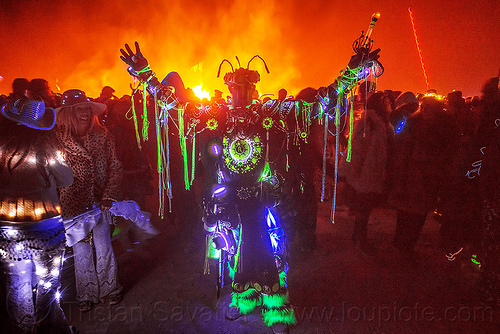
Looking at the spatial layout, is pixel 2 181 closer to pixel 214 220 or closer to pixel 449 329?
pixel 214 220

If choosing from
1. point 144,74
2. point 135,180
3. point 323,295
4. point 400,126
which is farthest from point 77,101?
point 400,126

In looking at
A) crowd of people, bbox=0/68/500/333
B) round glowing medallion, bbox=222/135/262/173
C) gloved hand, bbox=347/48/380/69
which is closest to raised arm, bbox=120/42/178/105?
crowd of people, bbox=0/68/500/333

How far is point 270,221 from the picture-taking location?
116 inches

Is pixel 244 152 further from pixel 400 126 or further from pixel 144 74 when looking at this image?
pixel 400 126

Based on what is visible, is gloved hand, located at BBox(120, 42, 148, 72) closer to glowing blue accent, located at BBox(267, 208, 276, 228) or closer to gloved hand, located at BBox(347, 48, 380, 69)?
gloved hand, located at BBox(347, 48, 380, 69)

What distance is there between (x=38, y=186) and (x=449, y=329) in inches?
177

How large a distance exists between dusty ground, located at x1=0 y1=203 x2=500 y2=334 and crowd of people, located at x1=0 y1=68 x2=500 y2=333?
0.26 metres

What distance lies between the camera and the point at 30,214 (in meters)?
2.15

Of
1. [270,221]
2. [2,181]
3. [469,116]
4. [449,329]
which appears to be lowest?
[449,329]

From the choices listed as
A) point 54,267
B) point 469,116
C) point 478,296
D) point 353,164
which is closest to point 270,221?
point 54,267

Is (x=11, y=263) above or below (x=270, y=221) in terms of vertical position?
below

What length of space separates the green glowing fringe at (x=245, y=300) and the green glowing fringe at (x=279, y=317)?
8.9 inches

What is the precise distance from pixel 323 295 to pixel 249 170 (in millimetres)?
2032

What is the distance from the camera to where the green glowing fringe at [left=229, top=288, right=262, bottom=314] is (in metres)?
2.87
